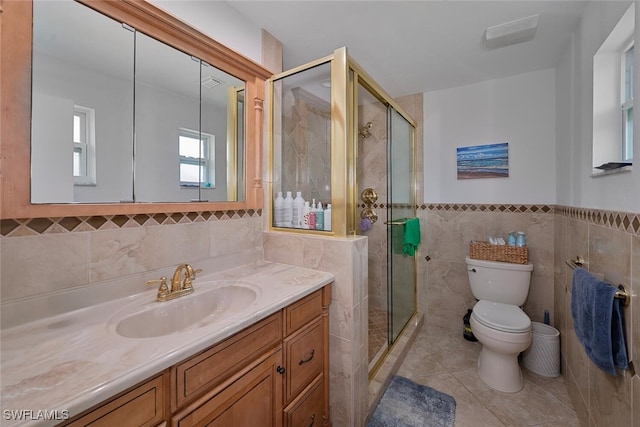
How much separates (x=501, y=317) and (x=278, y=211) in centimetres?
177

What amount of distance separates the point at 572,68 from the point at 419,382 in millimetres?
2401

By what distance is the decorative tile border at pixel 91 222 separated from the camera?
0.81m

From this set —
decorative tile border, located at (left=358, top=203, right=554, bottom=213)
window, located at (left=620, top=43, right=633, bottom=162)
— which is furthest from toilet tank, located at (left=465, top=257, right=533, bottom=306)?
window, located at (left=620, top=43, right=633, bottom=162)

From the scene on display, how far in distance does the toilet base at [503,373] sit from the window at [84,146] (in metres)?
2.52

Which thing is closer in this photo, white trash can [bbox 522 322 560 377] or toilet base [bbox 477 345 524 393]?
toilet base [bbox 477 345 524 393]

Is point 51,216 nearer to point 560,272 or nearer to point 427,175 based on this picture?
point 427,175

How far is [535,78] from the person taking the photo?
217cm

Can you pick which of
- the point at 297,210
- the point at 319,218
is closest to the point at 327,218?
the point at 319,218

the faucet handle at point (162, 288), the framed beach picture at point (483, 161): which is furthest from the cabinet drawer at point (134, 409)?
the framed beach picture at point (483, 161)

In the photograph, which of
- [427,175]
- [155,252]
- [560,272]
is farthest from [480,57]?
[155,252]

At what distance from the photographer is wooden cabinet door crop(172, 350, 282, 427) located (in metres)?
0.74

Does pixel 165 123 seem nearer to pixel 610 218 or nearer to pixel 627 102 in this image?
pixel 610 218

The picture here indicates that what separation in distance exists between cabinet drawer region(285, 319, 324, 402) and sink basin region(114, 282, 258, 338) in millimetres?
273

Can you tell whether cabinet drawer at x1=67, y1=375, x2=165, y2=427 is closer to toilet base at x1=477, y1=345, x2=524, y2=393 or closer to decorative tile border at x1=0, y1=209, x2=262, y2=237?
decorative tile border at x1=0, y1=209, x2=262, y2=237
